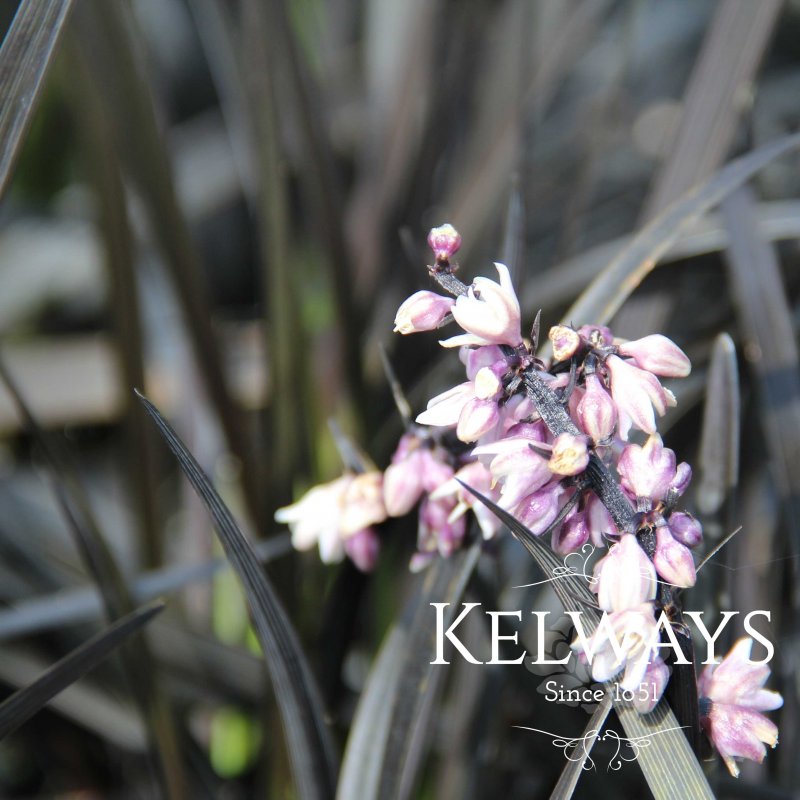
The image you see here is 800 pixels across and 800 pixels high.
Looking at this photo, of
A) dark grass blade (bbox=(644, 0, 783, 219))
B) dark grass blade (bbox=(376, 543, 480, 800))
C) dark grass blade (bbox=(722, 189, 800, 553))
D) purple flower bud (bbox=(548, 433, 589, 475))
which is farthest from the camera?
dark grass blade (bbox=(644, 0, 783, 219))

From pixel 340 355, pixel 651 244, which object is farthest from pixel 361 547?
pixel 340 355

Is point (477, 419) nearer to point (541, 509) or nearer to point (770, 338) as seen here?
point (541, 509)

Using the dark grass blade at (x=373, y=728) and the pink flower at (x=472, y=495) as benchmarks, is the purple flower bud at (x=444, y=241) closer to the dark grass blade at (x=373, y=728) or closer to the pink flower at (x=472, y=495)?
the pink flower at (x=472, y=495)

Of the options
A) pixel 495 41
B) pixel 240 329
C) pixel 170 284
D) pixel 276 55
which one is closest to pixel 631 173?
pixel 495 41

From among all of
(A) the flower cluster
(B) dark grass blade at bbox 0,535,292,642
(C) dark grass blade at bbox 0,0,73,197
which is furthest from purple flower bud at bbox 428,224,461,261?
(B) dark grass blade at bbox 0,535,292,642

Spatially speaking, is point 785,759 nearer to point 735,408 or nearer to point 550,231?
point 735,408

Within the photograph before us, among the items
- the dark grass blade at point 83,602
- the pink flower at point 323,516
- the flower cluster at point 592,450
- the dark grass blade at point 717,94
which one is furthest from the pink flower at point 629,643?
the dark grass blade at point 717,94

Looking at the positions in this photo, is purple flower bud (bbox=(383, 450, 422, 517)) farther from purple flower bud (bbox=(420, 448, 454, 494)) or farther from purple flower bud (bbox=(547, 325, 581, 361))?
purple flower bud (bbox=(547, 325, 581, 361))
